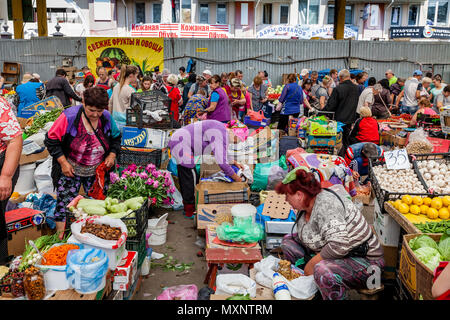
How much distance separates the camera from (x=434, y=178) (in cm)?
482

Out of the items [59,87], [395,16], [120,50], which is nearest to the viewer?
[59,87]

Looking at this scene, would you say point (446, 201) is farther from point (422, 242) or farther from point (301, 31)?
point (301, 31)

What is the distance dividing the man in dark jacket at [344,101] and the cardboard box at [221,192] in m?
3.96

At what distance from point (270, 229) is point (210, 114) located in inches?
148

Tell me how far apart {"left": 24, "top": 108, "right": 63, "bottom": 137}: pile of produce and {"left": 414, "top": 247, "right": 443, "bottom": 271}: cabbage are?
6282mm

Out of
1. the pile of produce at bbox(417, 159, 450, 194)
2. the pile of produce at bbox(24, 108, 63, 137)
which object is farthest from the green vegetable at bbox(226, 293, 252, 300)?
the pile of produce at bbox(24, 108, 63, 137)

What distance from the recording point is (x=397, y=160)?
510cm

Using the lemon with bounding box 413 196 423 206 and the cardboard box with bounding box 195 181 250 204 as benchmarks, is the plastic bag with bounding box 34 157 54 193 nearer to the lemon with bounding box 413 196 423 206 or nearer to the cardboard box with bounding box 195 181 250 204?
the cardboard box with bounding box 195 181 250 204

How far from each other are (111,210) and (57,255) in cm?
95

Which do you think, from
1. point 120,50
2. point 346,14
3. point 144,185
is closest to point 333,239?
point 144,185

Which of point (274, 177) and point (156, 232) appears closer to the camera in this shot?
point (156, 232)

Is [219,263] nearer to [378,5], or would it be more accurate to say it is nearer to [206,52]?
[206,52]

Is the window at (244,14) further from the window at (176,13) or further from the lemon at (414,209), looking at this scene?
the lemon at (414,209)
